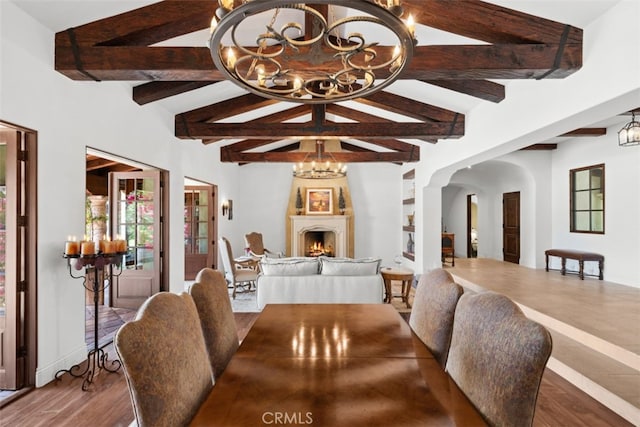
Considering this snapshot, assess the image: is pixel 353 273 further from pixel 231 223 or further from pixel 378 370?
pixel 231 223

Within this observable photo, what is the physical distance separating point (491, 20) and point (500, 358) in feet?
8.72

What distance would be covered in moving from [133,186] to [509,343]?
4.97m

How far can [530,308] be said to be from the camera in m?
3.98

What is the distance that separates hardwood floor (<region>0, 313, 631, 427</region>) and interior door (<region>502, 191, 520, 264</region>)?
566 cm

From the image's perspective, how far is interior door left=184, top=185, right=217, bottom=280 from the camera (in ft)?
21.9

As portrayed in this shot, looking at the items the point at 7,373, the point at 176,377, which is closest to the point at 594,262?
the point at 176,377

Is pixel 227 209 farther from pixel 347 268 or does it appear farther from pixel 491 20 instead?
pixel 491 20

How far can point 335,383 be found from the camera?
1.31 metres

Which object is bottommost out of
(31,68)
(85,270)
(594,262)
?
→ (594,262)

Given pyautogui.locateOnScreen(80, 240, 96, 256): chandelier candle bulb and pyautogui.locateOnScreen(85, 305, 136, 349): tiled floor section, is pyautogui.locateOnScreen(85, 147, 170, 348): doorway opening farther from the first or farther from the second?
pyautogui.locateOnScreen(80, 240, 96, 256): chandelier candle bulb

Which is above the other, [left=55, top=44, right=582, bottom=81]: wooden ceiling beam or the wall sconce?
[left=55, top=44, right=582, bottom=81]: wooden ceiling beam

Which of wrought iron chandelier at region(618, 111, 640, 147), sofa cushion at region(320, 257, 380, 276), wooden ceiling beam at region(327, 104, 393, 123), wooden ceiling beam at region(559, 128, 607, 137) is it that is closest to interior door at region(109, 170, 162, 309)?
sofa cushion at region(320, 257, 380, 276)

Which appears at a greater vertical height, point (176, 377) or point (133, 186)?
point (133, 186)

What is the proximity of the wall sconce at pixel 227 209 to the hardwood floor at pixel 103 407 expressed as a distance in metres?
4.68
